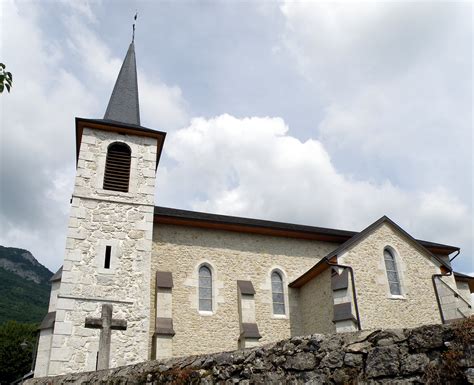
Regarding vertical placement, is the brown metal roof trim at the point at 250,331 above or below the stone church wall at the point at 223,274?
below

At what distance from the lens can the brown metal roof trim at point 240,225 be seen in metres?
16.0

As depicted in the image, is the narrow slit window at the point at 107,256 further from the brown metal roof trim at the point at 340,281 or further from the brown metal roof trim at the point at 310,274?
the brown metal roof trim at the point at 340,281

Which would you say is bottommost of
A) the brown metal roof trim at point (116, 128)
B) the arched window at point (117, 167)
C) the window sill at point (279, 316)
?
the window sill at point (279, 316)

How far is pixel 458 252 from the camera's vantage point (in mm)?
20672

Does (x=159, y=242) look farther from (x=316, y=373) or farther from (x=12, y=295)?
(x=12, y=295)

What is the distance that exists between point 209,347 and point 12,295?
69540 millimetres

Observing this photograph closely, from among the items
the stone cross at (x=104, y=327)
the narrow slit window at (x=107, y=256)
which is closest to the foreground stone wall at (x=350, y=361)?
the stone cross at (x=104, y=327)

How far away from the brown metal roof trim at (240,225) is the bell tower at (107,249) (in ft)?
4.45

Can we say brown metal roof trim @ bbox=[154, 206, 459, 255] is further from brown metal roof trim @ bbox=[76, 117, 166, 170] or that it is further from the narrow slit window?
brown metal roof trim @ bbox=[76, 117, 166, 170]

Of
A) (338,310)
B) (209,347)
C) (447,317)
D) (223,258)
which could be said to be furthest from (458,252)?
(209,347)

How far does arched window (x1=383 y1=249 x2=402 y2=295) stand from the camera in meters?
14.6

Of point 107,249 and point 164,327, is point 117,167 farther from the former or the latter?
point 164,327

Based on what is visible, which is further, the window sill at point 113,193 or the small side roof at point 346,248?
the window sill at point 113,193

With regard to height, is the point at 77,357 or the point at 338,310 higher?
the point at 338,310
